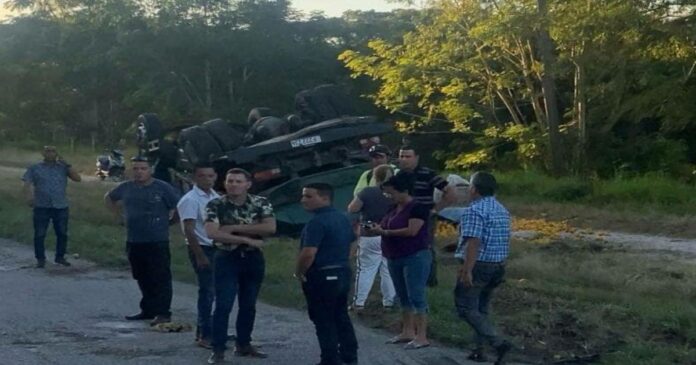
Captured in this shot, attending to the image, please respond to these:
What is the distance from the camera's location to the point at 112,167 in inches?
1649

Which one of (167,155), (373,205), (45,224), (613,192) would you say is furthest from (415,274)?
(613,192)

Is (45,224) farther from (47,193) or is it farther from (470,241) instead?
(470,241)

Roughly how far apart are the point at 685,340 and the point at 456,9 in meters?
25.1

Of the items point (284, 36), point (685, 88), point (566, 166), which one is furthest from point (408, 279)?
point (284, 36)

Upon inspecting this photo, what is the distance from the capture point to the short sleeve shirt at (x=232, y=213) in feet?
33.4

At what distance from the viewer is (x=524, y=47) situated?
3534 cm

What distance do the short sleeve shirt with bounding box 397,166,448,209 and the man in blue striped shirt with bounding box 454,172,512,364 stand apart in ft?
3.12

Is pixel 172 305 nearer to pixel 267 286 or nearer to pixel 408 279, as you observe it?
pixel 267 286

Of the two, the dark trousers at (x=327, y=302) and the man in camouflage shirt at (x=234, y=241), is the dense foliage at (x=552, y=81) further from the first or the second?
the dark trousers at (x=327, y=302)

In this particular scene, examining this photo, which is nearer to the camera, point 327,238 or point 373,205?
point 327,238

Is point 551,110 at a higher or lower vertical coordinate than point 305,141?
higher

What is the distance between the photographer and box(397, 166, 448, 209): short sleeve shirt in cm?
1120

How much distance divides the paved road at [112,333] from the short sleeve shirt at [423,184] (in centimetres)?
135

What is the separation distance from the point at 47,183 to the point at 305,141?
176 inches
